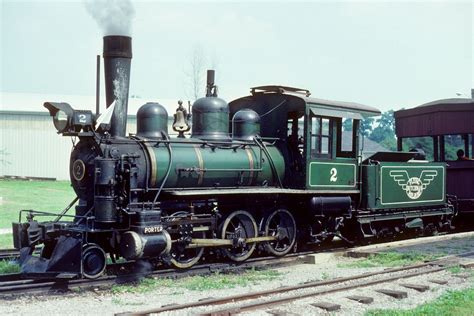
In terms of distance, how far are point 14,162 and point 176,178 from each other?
104 ft

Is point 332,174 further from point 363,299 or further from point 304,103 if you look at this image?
point 363,299

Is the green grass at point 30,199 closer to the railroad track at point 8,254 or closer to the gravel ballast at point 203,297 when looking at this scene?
the railroad track at point 8,254

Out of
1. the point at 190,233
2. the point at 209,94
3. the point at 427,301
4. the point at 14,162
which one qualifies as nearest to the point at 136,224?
the point at 190,233

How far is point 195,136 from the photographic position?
10.9 meters

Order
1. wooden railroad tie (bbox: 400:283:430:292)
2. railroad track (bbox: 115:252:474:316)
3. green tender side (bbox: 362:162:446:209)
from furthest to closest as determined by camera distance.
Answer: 1. green tender side (bbox: 362:162:446:209)
2. wooden railroad tie (bbox: 400:283:430:292)
3. railroad track (bbox: 115:252:474:316)

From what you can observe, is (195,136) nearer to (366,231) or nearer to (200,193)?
(200,193)

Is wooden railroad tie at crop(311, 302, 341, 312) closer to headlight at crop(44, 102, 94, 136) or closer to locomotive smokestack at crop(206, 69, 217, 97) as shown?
headlight at crop(44, 102, 94, 136)

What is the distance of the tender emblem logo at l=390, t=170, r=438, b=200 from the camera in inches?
535

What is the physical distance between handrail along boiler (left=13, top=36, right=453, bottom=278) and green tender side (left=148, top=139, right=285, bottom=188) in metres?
0.02

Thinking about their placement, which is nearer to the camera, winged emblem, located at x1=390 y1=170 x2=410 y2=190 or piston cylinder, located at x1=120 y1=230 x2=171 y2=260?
piston cylinder, located at x1=120 y1=230 x2=171 y2=260

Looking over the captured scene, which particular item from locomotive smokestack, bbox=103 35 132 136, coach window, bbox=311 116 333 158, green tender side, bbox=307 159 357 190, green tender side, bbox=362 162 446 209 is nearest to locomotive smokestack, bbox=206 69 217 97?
coach window, bbox=311 116 333 158

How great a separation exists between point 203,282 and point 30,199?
17.7 metres

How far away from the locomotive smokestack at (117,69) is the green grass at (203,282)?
9.02 feet

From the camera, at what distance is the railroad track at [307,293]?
6957 mm
